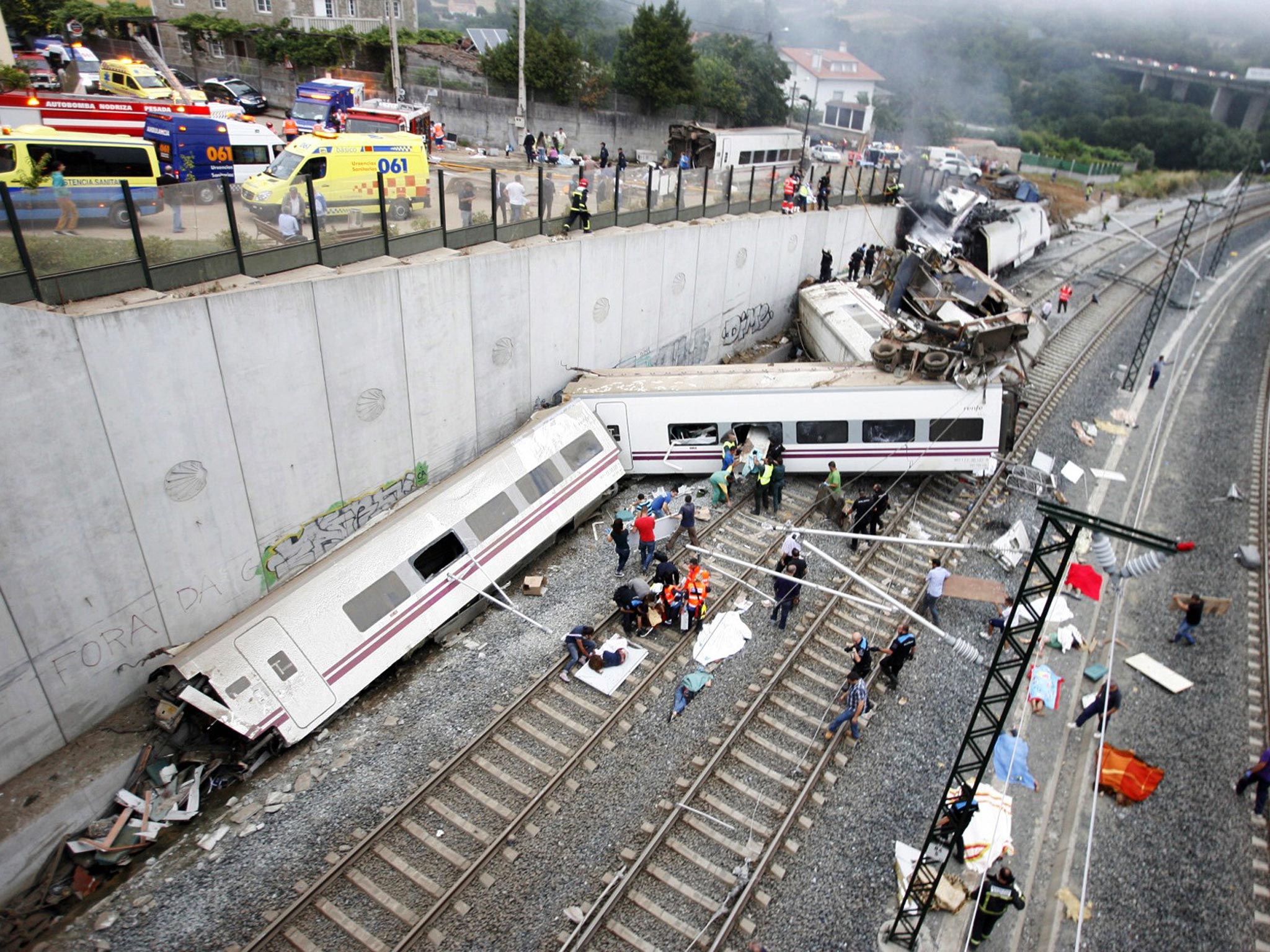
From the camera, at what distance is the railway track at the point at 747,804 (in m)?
9.36

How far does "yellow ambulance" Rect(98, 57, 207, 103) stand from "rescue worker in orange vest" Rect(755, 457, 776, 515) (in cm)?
2665

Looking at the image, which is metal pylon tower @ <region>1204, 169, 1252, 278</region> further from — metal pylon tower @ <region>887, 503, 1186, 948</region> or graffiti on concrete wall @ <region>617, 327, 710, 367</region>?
metal pylon tower @ <region>887, 503, 1186, 948</region>

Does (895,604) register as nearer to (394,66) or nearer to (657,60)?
(394,66)

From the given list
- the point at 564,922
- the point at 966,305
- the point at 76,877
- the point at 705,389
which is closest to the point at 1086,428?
the point at 966,305

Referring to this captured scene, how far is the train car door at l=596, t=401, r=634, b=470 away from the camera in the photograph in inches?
704

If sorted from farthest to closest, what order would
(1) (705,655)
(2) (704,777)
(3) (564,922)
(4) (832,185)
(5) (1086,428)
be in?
1. (4) (832,185)
2. (5) (1086,428)
3. (1) (705,655)
4. (2) (704,777)
5. (3) (564,922)

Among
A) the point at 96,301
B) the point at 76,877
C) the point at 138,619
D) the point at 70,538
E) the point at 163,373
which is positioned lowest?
the point at 76,877

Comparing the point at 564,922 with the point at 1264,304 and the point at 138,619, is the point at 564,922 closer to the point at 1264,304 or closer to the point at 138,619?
the point at 138,619

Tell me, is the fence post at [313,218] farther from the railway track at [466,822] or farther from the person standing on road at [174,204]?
the railway track at [466,822]

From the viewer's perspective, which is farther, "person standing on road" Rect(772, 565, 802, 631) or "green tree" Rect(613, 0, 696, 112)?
"green tree" Rect(613, 0, 696, 112)

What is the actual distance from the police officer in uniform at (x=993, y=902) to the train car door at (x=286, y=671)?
9457mm

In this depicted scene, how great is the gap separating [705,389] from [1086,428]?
1249cm

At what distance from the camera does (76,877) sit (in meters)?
9.89

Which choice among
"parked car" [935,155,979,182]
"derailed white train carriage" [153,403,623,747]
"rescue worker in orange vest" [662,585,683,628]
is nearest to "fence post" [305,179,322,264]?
"derailed white train carriage" [153,403,623,747]
